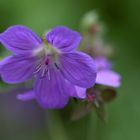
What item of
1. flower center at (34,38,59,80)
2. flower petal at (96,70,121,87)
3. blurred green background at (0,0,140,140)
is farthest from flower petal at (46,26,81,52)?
blurred green background at (0,0,140,140)

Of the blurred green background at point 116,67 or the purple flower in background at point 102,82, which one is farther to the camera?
the blurred green background at point 116,67

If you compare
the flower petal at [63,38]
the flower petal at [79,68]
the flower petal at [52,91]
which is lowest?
the flower petal at [52,91]

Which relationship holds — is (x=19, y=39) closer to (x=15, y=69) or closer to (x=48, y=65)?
(x=15, y=69)

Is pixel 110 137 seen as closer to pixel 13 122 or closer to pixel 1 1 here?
pixel 13 122

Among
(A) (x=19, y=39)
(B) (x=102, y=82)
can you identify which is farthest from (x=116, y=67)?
(A) (x=19, y=39)

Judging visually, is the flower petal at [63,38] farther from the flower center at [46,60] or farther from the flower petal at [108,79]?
the flower petal at [108,79]

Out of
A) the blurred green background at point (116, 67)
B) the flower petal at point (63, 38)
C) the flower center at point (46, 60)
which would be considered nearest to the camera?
the flower petal at point (63, 38)

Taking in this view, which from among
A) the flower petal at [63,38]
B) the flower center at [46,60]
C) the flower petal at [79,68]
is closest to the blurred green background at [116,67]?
the flower center at [46,60]
